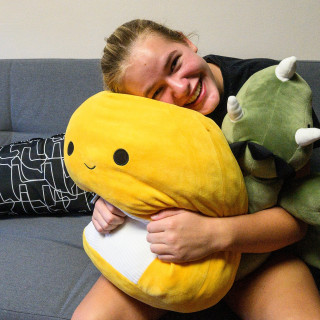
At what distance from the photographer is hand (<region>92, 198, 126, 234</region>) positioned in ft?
2.25

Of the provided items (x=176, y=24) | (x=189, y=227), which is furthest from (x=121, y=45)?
(x=176, y=24)

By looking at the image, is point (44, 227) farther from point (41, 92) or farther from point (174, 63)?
point (174, 63)

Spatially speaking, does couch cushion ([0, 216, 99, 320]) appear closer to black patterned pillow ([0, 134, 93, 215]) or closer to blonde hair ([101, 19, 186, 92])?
black patterned pillow ([0, 134, 93, 215])

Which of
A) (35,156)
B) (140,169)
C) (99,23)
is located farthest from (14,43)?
(140,169)

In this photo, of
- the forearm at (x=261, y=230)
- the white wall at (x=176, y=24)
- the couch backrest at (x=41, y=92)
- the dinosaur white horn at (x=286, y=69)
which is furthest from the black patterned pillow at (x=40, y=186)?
the dinosaur white horn at (x=286, y=69)

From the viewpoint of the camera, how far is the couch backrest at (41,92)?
1.33 metres

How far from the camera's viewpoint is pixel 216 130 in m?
0.63

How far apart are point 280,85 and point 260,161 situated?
14 cm

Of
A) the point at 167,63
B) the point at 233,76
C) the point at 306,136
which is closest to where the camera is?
the point at 306,136

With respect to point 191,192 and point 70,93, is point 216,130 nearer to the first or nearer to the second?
point 191,192

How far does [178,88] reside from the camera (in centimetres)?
76

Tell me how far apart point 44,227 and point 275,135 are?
83 cm

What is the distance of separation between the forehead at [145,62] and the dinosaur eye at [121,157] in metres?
0.24

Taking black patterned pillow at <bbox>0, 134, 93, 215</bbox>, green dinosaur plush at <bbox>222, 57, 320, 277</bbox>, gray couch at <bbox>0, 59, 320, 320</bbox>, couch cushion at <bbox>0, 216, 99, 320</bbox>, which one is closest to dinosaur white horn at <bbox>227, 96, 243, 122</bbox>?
green dinosaur plush at <bbox>222, 57, 320, 277</bbox>
